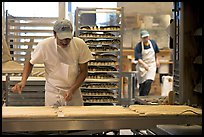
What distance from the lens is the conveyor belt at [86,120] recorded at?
2.24m

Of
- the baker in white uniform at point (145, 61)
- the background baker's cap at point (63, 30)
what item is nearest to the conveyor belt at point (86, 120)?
the background baker's cap at point (63, 30)

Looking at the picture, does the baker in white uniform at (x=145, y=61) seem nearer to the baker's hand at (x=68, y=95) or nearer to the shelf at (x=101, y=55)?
the shelf at (x=101, y=55)

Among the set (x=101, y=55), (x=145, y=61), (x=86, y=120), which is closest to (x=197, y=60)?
(x=86, y=120)

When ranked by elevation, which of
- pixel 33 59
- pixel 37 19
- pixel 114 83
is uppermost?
pixel 37 19

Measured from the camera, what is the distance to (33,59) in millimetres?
3477

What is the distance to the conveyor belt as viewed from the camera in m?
2.24

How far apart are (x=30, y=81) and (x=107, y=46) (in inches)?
51.1

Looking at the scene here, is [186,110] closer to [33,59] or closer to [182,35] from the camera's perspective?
[182,35]

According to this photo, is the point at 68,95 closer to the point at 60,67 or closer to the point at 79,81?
the point at 79,81

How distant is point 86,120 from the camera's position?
90.2 inches

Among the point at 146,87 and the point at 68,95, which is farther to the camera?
the point at 146,87

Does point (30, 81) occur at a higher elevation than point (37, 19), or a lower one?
lower

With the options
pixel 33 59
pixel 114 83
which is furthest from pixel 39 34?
pixel 33 59

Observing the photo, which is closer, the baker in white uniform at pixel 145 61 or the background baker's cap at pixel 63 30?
the background baker's cap at pixel 63 30
